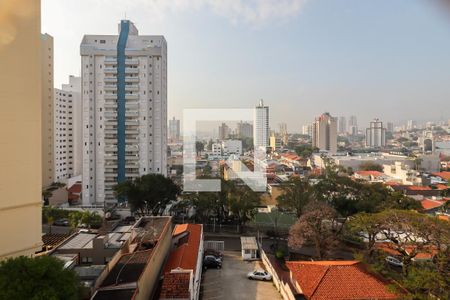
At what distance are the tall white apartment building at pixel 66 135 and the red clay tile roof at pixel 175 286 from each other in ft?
52.3

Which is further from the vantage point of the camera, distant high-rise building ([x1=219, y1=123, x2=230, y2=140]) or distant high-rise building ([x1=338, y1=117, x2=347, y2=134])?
distant high-rise building ([x1=338, y1=117, x2=347, y2=134])

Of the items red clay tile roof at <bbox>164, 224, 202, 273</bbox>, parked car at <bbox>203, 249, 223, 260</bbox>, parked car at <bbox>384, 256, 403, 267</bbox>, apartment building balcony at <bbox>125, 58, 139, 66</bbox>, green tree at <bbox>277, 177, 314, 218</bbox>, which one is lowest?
parked car at <bbox>384, 256, 403, 267</bbox>

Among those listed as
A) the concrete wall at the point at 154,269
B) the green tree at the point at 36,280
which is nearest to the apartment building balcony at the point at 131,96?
the concrete wall at the point at 154,269

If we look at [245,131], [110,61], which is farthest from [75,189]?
[245,131]

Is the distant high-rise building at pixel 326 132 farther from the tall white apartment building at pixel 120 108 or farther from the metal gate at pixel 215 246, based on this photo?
the metal gate at pixel 215 246

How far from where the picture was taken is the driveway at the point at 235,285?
5.52 meters

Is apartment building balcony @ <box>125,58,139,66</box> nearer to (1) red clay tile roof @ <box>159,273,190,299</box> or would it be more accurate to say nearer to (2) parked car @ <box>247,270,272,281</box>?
(2) parked car @ <box>247,270,272,281</box>


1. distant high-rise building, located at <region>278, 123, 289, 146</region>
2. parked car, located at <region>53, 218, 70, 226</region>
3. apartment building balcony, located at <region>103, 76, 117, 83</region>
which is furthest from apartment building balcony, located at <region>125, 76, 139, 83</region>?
distant high-rise building, located at <region>278, 123, 289, 146</region>

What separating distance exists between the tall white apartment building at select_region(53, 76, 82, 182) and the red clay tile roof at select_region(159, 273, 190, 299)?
15.9 m

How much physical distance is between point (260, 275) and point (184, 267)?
5.10 feet

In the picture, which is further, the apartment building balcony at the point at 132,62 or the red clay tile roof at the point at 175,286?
the apartment building balcony at the point at 132,62

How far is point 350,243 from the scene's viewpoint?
8758 millimetres

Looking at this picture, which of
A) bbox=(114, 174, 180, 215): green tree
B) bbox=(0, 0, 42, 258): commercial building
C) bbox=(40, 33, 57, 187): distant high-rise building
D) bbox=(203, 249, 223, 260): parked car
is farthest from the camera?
bbox=(40, 33, 57, 187): distant high-rise building

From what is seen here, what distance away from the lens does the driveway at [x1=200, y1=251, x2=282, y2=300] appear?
552 centimetres
